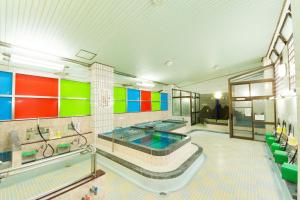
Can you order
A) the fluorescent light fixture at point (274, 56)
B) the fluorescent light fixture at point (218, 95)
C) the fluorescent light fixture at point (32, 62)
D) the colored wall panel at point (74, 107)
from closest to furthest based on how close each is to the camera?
1. the fluorescent light fixture at point (32, 62)
2. the colored wall panel at point (74, 107)
3. the fluorescent light fixture at point (274, 56)
4. the fluorescent light fixture at point (218, 95)

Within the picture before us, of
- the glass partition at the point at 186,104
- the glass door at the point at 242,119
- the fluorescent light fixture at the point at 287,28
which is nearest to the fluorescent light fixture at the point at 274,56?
the fluorescent light fixture at the point at 287,28

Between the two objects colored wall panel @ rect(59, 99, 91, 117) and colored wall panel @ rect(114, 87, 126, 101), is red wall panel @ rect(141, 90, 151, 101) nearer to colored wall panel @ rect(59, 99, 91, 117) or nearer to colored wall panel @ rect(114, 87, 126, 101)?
colored wall panel @ rect(114, 87, 126, 101)

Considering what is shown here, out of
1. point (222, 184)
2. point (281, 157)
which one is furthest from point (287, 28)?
point (222, 184)

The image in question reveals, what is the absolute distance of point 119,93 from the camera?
243 inches

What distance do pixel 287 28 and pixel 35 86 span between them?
22.0 ft

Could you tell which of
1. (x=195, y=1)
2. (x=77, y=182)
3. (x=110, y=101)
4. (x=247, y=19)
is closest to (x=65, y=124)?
(x=110, y=101)

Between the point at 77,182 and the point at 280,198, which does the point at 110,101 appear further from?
the point at 280,198

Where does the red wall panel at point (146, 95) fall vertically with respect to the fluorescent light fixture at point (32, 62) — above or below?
below

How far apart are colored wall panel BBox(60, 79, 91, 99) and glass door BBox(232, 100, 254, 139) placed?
21.0 feet

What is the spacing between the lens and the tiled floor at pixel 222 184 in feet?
7.34

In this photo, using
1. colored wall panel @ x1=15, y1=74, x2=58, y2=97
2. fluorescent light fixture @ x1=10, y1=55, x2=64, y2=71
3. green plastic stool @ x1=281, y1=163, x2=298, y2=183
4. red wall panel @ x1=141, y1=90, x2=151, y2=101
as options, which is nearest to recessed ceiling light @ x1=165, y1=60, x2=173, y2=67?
red wall panel @ x1=141, y1=90, x2=151, y2=101

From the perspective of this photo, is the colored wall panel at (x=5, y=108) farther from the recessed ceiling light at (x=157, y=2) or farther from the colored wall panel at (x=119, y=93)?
the recessed ceiling light at (x=157, y=2)

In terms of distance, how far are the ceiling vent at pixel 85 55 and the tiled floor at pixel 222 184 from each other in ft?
10.3

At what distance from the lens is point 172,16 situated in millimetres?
2760
